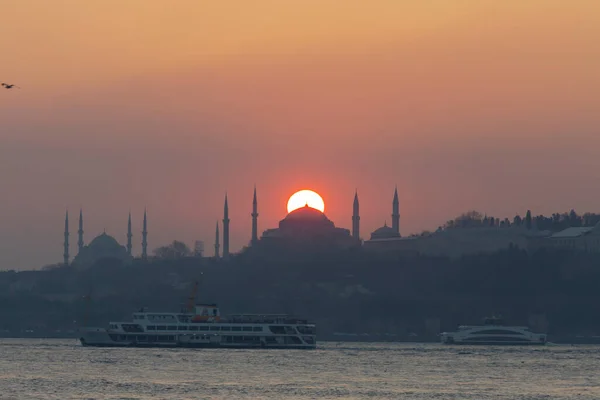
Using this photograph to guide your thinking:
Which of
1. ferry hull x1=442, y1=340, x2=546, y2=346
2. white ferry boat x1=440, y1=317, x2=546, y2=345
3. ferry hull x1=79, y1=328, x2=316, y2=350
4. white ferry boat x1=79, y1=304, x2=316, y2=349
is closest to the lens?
ferry hull x1=79, y1=328, x2=316, y2=350

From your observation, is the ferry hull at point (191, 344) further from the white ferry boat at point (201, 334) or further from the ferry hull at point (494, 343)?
the ferry hull at point (494, 343)

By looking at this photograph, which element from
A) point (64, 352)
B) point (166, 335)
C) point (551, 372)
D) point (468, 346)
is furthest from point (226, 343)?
point (551, 372)

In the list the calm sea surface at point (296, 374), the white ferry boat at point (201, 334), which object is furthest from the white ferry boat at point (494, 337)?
the white ferry boat at point (201, 334)

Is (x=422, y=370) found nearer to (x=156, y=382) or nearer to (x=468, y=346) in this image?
(x=156, y=382)

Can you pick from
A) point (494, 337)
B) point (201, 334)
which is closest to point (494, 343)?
point (494, 337)

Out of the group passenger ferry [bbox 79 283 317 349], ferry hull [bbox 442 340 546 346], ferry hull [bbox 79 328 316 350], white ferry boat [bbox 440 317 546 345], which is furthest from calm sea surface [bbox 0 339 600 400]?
white ferry boat [bbox 440 317 546 345]

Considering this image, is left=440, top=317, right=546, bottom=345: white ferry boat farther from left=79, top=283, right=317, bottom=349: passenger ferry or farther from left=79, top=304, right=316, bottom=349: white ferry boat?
left=79, top=304, right=316, bottom=349: white ferry boat
